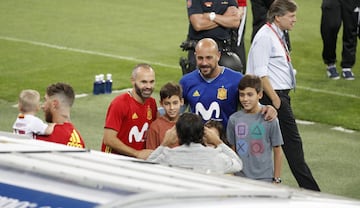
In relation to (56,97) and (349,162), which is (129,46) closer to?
(349,162)

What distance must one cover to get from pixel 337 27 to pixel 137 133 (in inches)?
328

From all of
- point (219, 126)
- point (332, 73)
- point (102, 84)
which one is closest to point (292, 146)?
point (219, 126)

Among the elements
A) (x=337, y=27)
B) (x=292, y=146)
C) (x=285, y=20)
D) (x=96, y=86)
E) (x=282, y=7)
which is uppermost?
(x=337, y=27)

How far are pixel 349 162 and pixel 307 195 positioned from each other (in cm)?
788

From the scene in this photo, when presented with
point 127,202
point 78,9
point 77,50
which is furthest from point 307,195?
point 78,9

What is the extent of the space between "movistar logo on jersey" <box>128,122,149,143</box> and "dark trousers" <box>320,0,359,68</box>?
8009mm

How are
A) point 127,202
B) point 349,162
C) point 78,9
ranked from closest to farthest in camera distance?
1. point 127,202
2. point 349,162
3. point 78,9

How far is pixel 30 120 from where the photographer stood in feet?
27.1

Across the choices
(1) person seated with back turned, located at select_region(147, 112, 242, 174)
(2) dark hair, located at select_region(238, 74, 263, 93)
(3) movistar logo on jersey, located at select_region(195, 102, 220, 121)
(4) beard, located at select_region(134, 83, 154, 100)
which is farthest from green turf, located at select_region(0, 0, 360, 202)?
(1) person seated with back turned, located at select_region(147, 112, 242, 174)

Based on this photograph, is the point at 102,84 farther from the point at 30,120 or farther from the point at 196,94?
the point at 30,120

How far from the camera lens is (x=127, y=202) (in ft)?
11.8

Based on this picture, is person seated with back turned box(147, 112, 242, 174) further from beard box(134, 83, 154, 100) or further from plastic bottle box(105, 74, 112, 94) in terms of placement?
plastic bottle box(105, 74, 112, 94)

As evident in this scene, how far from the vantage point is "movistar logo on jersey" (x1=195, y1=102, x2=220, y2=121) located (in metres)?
8.87

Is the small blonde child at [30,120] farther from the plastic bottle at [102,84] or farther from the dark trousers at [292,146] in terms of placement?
the plastic bottle at [102,84]
